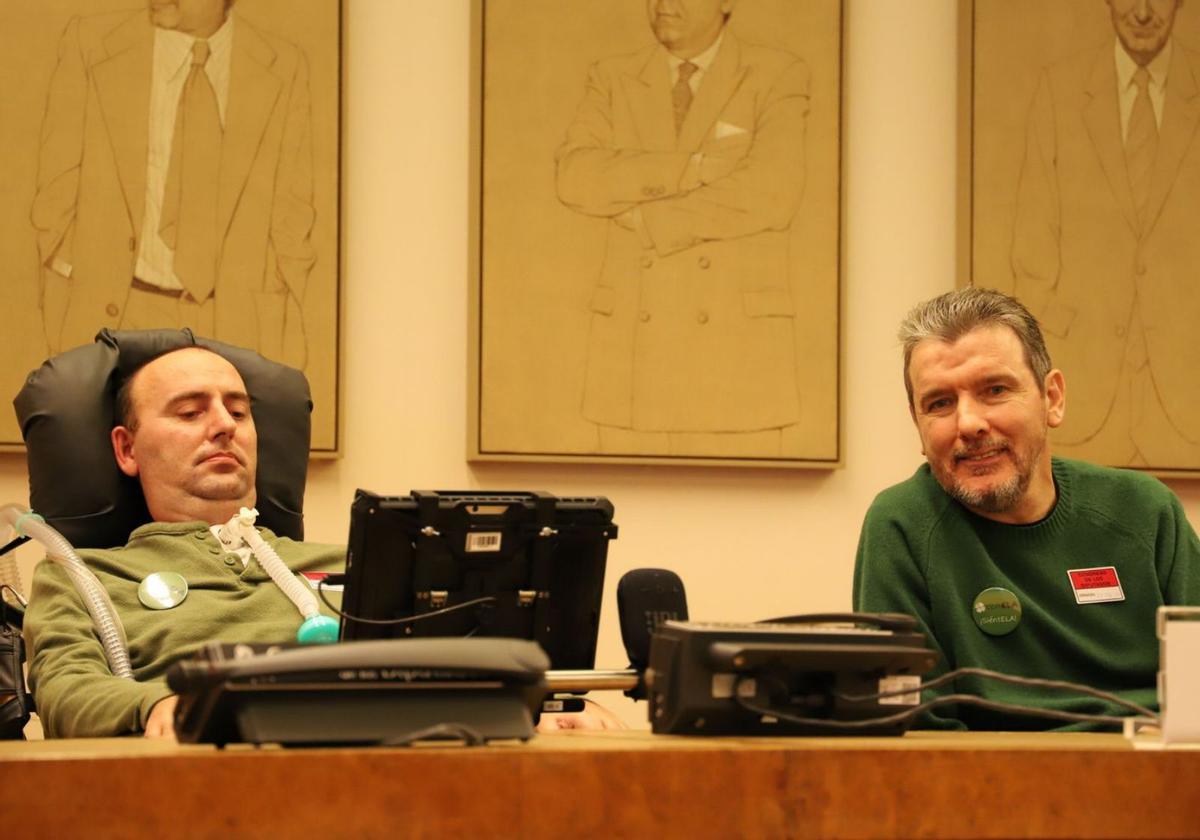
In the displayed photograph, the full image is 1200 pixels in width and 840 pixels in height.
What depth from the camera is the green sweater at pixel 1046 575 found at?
204 centimetres

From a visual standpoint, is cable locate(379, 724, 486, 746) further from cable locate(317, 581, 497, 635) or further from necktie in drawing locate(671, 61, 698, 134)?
necktie in drawing locate(671, 61, 698, 134)

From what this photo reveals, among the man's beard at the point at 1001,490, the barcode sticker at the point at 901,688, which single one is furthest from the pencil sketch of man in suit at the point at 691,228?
the barcode sticker at the point at 901,688

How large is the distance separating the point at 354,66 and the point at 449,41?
8.6 inches

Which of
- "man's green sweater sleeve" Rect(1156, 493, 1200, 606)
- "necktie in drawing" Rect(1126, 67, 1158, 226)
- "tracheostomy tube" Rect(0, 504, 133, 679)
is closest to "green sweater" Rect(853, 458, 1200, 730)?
"man's green sweater sleeve" Rect(1156, 493, 1200, 606)

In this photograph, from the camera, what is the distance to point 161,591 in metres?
2.17

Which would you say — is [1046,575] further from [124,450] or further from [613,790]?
[124,450]

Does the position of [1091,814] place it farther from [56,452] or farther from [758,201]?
[758,201]

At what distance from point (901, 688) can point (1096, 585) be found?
854 mm

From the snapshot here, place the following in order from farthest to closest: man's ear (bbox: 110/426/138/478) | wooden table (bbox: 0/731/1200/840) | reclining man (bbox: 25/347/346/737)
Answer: man's ear (bbox: 110/426/138/478) < reclining man (bbox: 25/347/346/737) < wooden table (bbox: 0/731/1200/840)

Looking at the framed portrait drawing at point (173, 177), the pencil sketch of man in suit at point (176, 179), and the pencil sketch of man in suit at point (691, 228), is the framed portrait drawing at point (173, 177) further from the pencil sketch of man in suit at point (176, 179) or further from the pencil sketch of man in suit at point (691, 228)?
the pencil sketch of man in suit at point (691, 228)

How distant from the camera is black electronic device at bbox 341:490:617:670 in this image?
5.06ft

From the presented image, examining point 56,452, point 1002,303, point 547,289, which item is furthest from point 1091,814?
point 547,289

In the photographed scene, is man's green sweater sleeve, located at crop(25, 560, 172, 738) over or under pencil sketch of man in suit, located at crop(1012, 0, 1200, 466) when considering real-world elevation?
under

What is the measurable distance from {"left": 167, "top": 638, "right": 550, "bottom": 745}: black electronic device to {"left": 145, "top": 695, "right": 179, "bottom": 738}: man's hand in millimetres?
552
